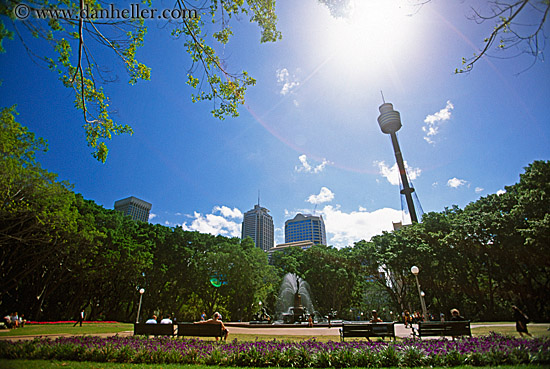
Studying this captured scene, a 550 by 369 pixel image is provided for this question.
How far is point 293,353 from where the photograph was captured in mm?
6781

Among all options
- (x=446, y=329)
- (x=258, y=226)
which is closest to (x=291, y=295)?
(x=446, y=329)

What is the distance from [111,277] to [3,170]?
23.1 m

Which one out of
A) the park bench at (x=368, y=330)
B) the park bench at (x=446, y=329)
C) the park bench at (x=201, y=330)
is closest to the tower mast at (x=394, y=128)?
the park bench at (x=446, y=329)

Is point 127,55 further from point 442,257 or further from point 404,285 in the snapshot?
point 404,285

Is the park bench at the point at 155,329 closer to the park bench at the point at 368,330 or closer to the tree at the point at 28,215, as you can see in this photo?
the park bench at the point at 368,330

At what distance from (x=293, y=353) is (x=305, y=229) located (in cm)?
15850

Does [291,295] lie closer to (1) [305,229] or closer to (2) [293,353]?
(2) [293,353]

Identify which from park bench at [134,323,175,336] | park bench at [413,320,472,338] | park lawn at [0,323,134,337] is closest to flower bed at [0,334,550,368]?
park bench at [413,320,472,338]

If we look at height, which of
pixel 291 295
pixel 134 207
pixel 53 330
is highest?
pixel 134 207

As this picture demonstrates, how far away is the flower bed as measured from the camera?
621cm

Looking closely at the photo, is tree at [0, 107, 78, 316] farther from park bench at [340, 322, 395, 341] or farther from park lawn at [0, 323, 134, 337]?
park bench at [340, 322, 395, 341]

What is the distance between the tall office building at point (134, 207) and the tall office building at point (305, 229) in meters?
114

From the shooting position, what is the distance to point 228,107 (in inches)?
305

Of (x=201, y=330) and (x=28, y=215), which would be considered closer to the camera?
(x=201, y=330)
